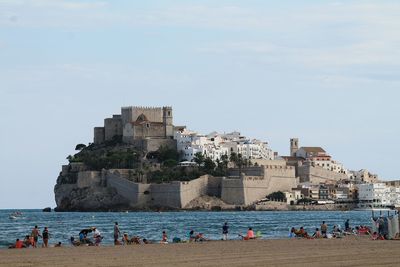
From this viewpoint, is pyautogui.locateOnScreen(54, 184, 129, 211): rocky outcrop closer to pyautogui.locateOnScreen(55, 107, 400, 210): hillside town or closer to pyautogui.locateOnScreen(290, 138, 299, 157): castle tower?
pyautogui.locateOnScreen(55, 107, 400, 210): hillside town

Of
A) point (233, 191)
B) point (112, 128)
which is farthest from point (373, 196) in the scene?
point (112, 128)

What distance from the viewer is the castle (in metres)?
135

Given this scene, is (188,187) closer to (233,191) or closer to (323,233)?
(233,191)

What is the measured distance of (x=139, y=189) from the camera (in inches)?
4692

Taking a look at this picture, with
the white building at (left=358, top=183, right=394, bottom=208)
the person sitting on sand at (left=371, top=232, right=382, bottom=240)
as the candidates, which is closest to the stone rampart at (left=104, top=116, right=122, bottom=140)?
the white building at (left=358, top=183, right=394, bottom=208)

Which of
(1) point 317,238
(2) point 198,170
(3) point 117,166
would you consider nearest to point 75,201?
(3) point 117,166

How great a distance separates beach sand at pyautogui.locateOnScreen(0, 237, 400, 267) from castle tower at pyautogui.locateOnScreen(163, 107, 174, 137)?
10507 cm

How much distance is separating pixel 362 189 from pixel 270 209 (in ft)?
77.7

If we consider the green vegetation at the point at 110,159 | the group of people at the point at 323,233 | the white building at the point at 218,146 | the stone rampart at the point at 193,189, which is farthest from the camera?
the white building at the point at 218,146

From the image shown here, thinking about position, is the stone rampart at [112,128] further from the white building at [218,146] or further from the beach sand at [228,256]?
the beach sand at [228,256]

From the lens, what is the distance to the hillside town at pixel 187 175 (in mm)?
119875

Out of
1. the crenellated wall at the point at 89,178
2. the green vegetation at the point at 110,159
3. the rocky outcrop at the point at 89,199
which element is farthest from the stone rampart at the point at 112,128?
the crenellated wall at the point at 89,178

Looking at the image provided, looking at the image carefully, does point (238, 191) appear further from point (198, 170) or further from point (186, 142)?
point (186, 142)

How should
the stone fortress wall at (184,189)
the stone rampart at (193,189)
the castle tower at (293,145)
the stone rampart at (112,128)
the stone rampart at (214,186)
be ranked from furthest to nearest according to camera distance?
the castle tower at (293,145) → the stone rampart at (112,128) → the stone rampart at (214,186) → the stone fortress wall at (184,189) → the stone rampart at (193,189)
